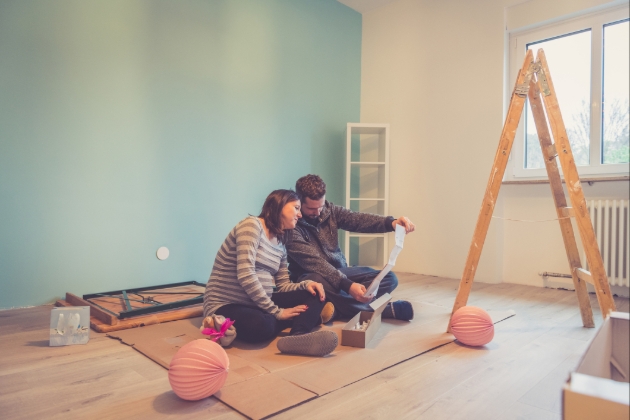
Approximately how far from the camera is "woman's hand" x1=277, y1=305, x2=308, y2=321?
1.82 m

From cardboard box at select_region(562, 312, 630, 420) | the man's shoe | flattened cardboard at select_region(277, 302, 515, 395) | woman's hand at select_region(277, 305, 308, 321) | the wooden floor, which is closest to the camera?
cardboard box at select_region(562, 312, 630, 420)

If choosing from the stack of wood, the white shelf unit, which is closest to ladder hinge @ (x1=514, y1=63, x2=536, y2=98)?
the stack of wood

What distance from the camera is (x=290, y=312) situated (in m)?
1.84

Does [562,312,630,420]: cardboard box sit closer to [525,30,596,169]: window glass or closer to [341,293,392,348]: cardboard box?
[341,293,392,348]: cardboard box

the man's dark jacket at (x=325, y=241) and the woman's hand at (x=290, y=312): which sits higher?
the man's dark jacket at (x=325, y=241)

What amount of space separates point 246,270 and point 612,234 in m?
2.29

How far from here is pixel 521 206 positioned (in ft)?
10.6

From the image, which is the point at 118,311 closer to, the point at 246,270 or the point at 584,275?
the point at 246,270

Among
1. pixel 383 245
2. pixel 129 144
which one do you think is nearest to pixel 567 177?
pixel 383 245

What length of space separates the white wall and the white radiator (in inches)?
5.1

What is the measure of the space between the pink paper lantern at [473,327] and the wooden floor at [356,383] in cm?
4

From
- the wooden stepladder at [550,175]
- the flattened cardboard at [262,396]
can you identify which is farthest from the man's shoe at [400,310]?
the flattened cardboard at [262,396]

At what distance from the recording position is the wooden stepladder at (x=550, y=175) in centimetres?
179

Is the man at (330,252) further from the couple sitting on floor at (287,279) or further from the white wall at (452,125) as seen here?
the white wall at (452,125)
